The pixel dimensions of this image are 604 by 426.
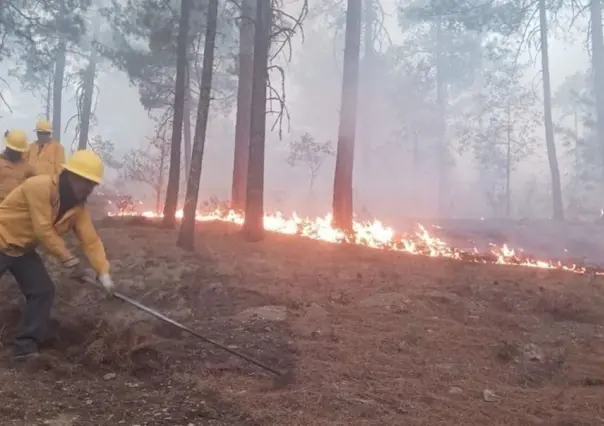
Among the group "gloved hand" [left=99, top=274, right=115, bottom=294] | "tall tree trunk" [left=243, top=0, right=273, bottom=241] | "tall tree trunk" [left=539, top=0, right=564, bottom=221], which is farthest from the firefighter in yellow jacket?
"tall tree trunk" [left=539, top=0, right=564, bottom=221]

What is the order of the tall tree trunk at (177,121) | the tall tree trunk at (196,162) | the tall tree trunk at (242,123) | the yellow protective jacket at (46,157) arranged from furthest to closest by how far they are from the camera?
the tall tree trunk at (242,123), the tall tree trunk at (177,121), the tall tree trunk at (196,162), the yellow protective jacket at (46,157)

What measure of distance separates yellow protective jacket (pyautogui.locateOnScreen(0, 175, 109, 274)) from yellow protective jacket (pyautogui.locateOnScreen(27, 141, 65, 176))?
3046 millimetres

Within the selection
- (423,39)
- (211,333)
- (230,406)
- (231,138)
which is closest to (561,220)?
(211,333)

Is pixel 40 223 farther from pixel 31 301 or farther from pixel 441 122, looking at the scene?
pixel 441 122

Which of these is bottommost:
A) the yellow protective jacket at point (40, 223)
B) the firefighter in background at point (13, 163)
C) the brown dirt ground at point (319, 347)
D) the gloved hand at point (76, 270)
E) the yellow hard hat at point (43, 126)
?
the brown dirt ground at point (319, 347)

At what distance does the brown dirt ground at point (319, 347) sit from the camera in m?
4.13

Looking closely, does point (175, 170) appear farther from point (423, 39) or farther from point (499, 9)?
point (423, 39)

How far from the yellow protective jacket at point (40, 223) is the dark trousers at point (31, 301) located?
13cm

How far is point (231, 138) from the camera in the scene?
4834 cm

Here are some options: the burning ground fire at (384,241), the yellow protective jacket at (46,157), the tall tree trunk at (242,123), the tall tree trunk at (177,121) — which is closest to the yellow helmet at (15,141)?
the yellow protective jacket at (46,157)

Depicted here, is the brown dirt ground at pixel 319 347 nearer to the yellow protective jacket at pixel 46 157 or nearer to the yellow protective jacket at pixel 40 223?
the yellow protective jacket at pixel 40 223

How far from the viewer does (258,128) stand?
1062 cm

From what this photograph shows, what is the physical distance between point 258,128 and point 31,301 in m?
6.31

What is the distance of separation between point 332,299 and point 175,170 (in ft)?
18.0
